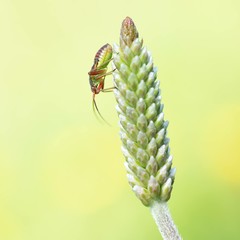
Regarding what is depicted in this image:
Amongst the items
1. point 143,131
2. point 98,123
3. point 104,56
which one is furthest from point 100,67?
point 98,123

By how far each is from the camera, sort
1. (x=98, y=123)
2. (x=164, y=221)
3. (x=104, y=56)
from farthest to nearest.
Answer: (x=98, y=123) < (x=104, y=56) < (x=164, y=221)

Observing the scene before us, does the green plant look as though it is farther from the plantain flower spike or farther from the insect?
the insect

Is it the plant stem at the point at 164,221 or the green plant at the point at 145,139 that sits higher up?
the green plant at the point at 145,139

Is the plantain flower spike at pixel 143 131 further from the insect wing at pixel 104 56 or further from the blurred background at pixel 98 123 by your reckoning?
the blurred background at pixel 98 123

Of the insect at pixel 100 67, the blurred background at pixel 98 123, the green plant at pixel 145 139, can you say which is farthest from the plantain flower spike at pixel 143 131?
the blurred background at pixel 98 123

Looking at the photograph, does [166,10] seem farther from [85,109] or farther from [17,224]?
[17,224]

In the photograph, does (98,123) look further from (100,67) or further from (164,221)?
(164,221)

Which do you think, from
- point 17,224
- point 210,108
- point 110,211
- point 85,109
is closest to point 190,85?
point 210,108
